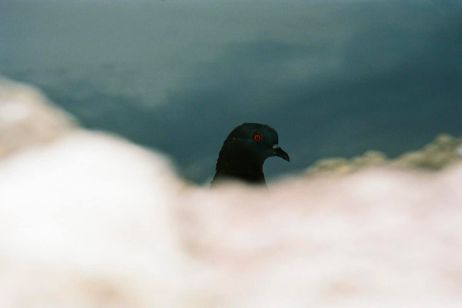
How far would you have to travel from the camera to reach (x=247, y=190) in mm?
10367

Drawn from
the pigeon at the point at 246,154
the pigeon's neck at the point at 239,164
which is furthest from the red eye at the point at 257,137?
the pigeon's neck at the point at 239,164

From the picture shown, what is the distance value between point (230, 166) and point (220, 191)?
59cm

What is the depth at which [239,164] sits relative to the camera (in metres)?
10.6

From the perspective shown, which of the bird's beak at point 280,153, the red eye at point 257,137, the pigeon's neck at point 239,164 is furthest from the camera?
the pigeon's neck at point 239,164

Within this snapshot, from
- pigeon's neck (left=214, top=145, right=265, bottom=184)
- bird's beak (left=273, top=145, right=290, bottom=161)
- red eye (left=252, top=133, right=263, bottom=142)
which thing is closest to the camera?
bird's beak (left=273, top=145, right=290, bottom=161)

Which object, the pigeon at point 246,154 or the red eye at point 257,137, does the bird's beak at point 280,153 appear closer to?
the pigeon at point 246,154

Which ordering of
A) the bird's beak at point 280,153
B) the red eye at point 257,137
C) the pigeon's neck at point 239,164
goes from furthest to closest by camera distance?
the pigeon's neck at point 239,164, the red eye at point 257,137, the bird's beak at point 280,153

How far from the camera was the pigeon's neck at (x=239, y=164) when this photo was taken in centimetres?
1056

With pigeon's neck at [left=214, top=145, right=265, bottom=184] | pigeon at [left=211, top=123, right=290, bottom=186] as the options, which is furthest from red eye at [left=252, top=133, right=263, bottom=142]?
pigeon's neck at [left=214, top=145, right=265, bottom=184]

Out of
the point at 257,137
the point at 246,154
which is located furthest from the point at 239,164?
the point at 257,137

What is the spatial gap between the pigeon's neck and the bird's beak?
34 centimetres

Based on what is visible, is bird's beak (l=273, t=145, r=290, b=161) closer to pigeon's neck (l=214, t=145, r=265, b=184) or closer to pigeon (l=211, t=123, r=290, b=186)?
pigeon (l=211, t=123, r=290, b=186)

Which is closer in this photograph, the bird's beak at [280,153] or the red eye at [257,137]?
the bird's beak at [280,153]

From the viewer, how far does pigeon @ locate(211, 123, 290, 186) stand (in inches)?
410
